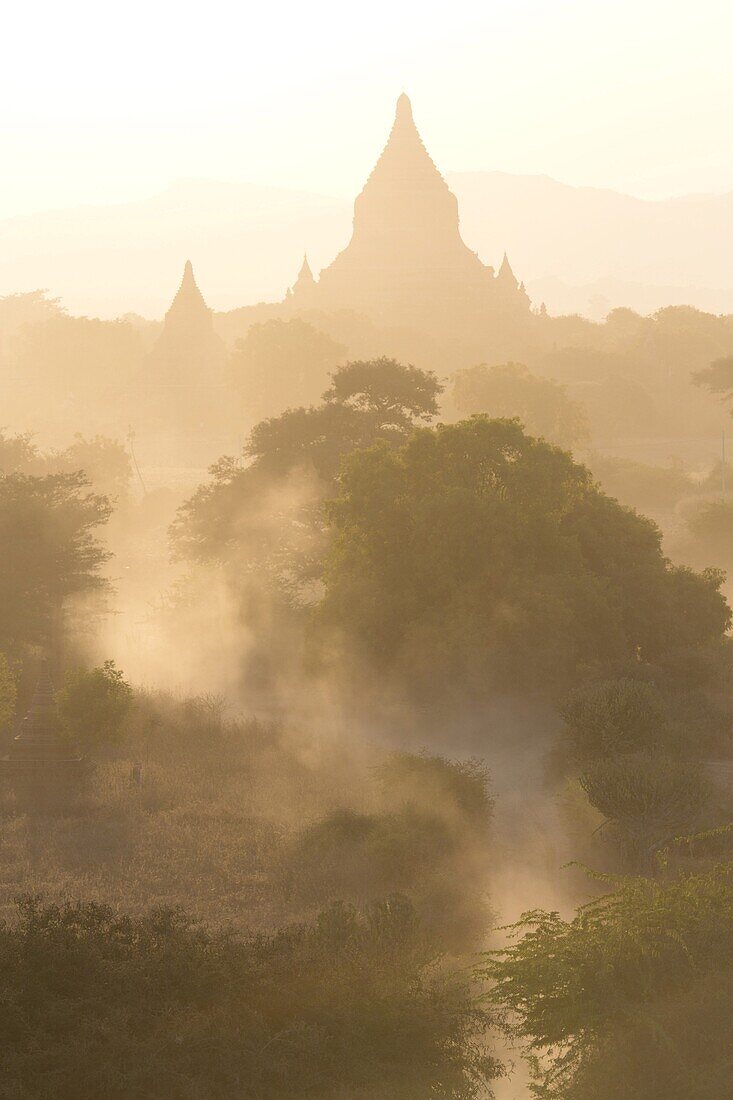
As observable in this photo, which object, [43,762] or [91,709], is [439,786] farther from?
[43,762]

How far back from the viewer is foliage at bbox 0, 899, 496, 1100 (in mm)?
13602

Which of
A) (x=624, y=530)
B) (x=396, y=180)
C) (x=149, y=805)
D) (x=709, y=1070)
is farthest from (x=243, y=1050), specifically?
(x=396, y=180)

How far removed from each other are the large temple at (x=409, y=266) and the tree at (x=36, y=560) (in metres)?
53.9

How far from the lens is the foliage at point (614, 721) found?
26375 millimetres

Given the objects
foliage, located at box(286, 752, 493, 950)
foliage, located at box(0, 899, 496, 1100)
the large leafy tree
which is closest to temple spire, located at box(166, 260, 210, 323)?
the large leafy tree

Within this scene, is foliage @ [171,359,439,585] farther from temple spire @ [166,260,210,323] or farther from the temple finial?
the temple finial

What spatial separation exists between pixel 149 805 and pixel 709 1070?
1480 centimetres

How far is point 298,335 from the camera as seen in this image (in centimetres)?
7125

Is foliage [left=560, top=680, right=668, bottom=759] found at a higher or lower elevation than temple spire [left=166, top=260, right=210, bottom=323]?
lower

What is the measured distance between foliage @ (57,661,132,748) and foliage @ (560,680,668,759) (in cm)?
924

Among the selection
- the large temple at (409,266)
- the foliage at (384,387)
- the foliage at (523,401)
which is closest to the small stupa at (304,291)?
the large temple at (409,266)

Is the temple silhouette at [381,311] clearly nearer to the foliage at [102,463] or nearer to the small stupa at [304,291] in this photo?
the small stupa at [304,291]

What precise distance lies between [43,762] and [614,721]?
37.4 ft

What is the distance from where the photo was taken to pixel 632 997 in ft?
49.8
